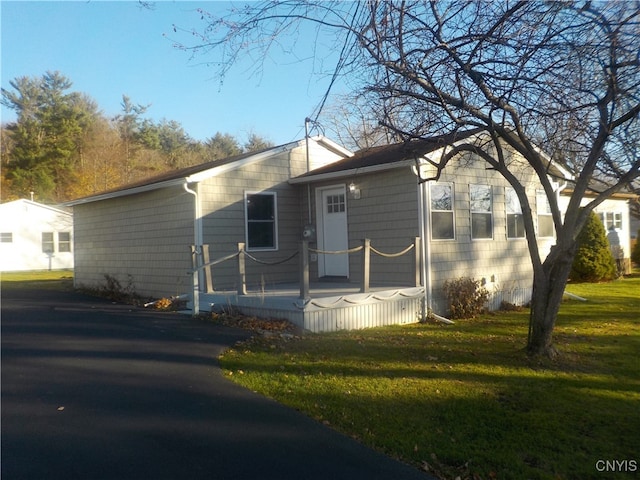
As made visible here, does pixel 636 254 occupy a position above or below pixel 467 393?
above

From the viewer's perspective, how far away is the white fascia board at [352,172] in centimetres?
1152

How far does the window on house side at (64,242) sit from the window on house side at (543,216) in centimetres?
2624

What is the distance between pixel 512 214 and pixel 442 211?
313 centimetres

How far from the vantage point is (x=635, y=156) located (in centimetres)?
922

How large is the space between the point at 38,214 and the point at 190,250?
2242 centimetres

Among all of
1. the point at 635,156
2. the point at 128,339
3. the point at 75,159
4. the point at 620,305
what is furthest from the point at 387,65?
the point at 75,159

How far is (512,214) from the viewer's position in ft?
47.7

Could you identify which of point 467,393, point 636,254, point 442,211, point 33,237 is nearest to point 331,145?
point 442,211

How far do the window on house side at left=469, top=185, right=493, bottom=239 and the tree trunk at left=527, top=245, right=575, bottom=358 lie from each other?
16.2 ft

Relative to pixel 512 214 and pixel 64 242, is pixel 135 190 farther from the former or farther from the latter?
pixel 64 242

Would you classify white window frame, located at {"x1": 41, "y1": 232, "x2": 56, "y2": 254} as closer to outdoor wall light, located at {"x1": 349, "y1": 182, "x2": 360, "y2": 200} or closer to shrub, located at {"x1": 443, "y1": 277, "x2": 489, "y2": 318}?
outdoor wall light, located at {"x1": 349, "y1": 182, "x2": 360, "y2": 200}

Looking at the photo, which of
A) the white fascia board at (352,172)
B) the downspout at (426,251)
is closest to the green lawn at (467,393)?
the downspout at (426,251)

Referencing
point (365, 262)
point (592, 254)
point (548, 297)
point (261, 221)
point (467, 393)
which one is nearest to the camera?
point (467, 393)

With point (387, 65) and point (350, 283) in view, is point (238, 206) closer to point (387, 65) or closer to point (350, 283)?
point (350, 283)
